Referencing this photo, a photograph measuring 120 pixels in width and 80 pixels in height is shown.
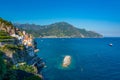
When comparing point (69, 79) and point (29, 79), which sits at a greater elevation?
point (29, 79)

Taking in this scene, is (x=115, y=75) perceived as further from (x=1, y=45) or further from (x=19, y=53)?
(x=1, y=45)

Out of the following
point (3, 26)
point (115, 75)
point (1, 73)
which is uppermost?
point (3, 26)

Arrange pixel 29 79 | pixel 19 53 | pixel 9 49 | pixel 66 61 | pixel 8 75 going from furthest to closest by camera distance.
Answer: pixel 66 61, pixel 19 53, pixel 9 49, pixel 29 79, pixel 8 75

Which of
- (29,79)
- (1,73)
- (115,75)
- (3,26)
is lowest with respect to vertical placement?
(115,75)

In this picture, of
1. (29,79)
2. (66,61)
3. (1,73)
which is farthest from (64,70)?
(1,73)

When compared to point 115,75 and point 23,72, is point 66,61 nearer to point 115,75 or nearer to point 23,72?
point 115,75

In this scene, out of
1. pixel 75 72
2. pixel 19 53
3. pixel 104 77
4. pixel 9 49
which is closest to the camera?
pixel 9 49

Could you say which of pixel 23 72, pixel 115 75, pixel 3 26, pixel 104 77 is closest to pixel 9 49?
pixel 23 72

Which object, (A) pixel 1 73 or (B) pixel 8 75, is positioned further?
(B) pixel 8 75

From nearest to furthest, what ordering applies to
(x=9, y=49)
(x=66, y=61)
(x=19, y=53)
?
(x=9, y=49) → (x=19, y=53) → (x=66, y=61)
